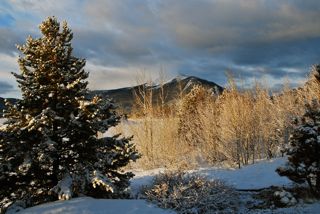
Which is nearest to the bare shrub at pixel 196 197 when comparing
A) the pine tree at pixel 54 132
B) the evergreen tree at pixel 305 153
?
the pine tree at pixel 54 132

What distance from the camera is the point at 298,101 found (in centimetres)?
2795

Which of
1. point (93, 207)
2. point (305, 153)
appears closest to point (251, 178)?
point (305, 153)

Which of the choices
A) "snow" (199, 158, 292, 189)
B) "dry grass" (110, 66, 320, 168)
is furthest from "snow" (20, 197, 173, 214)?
"dry grass" (110, 66, 320, 168)

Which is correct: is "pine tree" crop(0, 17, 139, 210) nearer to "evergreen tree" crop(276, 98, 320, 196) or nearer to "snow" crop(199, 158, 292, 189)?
"evergreen tree" crop(276, 98, 320, 196)

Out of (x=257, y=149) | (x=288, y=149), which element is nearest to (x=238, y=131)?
(x=257, y=149)

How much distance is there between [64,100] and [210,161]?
16845 millimetres

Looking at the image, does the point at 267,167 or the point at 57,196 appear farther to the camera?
the point at 267,167

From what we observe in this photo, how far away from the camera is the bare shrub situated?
469 inches

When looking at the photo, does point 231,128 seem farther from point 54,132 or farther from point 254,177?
point 54,132

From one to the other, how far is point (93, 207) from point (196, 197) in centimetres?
326

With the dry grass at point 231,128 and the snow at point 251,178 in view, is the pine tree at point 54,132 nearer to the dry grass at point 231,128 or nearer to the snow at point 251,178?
the snow at point 251,178

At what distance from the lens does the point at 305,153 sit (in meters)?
12.2

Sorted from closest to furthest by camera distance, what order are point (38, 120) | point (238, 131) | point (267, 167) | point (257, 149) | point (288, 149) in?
point (38, 120), point (288, 149), point (267, 167), point (238, 131), point (257, 149)

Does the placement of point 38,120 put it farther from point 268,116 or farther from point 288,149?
point 268,116
